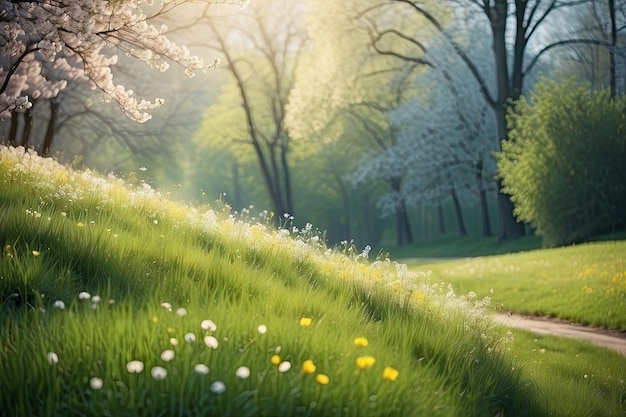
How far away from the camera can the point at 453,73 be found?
110 ft

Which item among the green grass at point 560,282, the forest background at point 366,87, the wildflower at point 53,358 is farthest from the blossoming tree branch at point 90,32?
the forest background at point 366,87

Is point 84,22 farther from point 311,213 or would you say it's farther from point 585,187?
point 311,213

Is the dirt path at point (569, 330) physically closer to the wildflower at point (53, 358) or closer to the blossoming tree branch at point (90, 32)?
the blossoming tree branch at point (90, 32)

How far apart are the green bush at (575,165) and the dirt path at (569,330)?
10.7 metres

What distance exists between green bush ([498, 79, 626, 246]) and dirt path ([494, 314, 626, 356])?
10727 millimetres

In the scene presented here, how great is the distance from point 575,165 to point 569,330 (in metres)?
12.3

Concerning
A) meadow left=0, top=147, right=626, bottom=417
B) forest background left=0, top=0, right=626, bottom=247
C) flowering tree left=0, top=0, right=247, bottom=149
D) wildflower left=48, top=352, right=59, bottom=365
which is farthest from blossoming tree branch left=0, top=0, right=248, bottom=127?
forest background left=0, top=0, right=626, bottom=247

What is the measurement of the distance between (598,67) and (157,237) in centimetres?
3707

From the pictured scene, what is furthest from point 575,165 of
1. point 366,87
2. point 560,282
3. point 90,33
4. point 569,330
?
point 90,33

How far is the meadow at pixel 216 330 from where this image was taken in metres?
3.11

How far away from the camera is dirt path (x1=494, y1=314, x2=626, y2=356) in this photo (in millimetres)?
10336

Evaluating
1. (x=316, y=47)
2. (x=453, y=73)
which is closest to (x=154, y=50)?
(x=316, y=47)

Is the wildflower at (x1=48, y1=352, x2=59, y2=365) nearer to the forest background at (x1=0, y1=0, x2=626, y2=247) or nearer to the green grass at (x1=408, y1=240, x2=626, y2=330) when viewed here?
the green grass at (x1=408, y1=240, x2=626, y2=330)

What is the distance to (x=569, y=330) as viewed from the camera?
11.6m
